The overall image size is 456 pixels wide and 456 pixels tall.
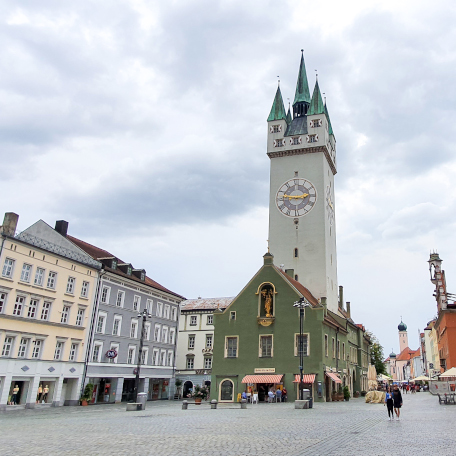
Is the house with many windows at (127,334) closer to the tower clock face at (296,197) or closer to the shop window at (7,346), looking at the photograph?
the shop window at (7,346)

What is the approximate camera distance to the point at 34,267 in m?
37.8

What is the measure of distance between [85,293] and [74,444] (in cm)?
3083

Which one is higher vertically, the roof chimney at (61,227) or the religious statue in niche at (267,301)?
the roof chimney at (61,227)

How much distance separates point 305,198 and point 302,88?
22710mm

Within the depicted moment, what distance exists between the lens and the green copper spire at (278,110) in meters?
70.7

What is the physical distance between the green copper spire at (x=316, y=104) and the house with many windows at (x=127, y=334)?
32.8m

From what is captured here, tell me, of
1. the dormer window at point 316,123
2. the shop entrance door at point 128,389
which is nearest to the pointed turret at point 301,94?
the dormer window at point 316,123

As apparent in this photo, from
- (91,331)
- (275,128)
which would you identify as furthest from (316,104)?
(91,331)

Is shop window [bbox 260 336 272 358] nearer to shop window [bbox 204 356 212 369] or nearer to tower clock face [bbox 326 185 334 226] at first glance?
shop window [bbox 204 356 212 369]


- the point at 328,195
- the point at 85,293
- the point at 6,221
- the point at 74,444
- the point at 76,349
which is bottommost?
the point at 74,444

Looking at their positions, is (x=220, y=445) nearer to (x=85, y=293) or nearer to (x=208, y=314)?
(x=85, y=293)

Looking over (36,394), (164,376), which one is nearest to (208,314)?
(164,376)

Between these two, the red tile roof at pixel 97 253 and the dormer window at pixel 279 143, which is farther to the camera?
the dormer window at pixel 279 143

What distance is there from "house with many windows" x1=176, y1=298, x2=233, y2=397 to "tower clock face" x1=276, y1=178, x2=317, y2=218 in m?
16.5
